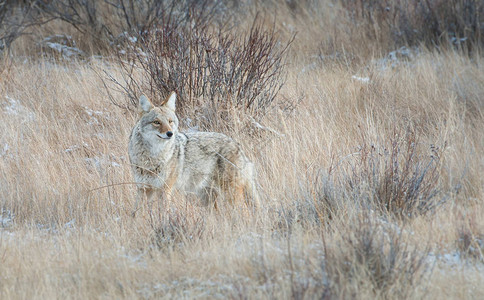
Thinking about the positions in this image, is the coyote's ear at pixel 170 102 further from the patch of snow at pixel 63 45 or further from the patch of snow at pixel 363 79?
the patch of snow at pixel 63 45

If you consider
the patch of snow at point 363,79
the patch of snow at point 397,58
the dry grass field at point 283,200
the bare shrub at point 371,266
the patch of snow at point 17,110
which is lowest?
the bare shrub at point 371,266

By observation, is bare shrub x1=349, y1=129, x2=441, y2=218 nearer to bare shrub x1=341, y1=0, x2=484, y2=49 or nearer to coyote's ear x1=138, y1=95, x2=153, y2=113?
coyote's ear x1=138, y1=95, x2=153, y2=113

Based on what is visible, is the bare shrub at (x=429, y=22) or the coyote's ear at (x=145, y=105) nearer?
the coyote's ear at (x=145, y=105)

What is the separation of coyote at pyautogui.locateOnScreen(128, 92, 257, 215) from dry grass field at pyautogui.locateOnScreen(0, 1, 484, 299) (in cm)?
19

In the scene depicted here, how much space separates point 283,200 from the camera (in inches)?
209

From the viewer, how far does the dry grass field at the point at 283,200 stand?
12.2 ft

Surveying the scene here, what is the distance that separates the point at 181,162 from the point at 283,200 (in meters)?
1.13

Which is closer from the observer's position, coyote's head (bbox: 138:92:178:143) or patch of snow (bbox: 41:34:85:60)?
coyote's head (bbox: 138:92:178:143)

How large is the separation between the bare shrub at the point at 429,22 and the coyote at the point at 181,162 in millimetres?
6137

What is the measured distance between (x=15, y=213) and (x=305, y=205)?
111 inches

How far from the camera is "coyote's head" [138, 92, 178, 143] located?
212 inches

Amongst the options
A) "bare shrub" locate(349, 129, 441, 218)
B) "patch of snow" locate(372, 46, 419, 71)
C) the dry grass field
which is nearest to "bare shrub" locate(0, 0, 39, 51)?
the dry grass field

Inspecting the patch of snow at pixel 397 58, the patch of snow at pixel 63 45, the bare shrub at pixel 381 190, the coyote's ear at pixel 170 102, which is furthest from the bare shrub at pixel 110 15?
the bare shrub at pixel 381 190

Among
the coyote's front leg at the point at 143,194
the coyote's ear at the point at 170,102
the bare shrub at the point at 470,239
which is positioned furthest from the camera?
the coyote's ear at the point at 170,102
